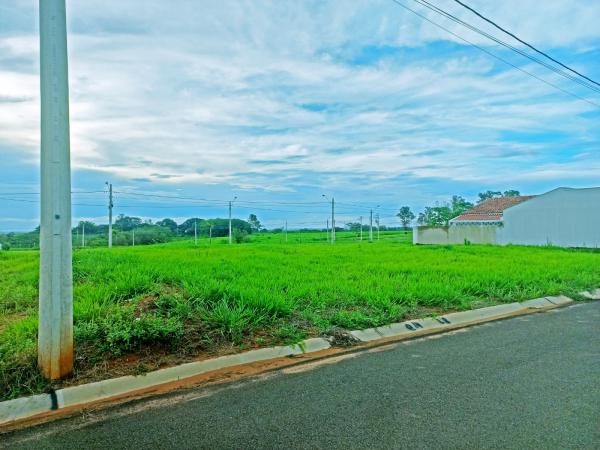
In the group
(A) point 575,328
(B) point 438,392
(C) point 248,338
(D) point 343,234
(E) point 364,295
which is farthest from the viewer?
(D) point 343,234

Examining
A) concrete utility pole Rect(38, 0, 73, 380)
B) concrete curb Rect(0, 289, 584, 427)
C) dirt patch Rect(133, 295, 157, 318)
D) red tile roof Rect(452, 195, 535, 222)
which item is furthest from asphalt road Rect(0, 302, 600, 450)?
red tile roof Rect(452, 195, 535, 222)

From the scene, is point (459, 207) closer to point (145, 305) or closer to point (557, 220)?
point (557, 220)

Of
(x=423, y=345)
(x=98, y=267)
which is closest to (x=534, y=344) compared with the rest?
(x=423, y=345)

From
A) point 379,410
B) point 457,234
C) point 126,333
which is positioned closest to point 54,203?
point 126,333

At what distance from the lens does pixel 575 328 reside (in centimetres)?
553

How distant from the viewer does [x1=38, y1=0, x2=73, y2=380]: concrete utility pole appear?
3.34m

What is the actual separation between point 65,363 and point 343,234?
43006 millimetres

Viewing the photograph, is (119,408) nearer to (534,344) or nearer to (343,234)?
(534,344)

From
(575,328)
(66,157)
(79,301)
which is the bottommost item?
(575,328)

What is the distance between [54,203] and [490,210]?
114 feet

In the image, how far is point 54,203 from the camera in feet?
11.0

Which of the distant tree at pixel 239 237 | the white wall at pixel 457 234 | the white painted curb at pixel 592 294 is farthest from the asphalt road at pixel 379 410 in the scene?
the distant tree at pixel 239 237

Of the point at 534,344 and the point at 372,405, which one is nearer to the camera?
the point at 372,405

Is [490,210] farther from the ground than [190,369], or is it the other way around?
[490,210]
